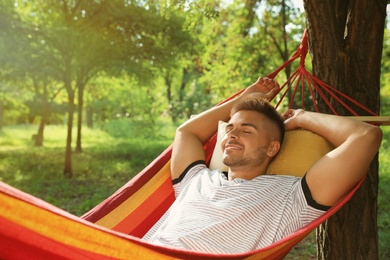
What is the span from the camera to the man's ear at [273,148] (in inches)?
75.3

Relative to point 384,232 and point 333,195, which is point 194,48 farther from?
point 333,195

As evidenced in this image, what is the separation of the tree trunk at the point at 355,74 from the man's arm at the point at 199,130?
0.30 meters

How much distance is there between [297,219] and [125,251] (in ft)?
2.16

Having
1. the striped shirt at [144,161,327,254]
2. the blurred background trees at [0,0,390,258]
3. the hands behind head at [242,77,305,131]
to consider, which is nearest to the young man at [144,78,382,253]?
the striped shirt at [144,161,327,254]

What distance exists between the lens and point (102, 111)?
2241 cm

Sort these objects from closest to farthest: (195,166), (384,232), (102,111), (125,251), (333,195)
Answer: (125,251) < (333,195) < (195,166) < (384,232) < (102,111)

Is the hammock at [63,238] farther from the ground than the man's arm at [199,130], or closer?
closer

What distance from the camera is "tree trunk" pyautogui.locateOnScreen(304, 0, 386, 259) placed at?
2.24 m

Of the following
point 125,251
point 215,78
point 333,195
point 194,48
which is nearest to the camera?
point 125,251

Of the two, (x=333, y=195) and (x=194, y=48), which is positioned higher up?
(x=194, y=48)

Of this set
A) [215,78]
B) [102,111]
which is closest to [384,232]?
[215,78]

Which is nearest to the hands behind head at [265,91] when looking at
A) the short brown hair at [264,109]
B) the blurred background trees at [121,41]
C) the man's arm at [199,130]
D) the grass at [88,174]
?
the man's arm at [199,130]

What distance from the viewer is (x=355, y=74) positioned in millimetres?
2242

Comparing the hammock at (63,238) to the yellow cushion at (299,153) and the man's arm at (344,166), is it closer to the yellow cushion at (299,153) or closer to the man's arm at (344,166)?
the man's arm at (344,166)
